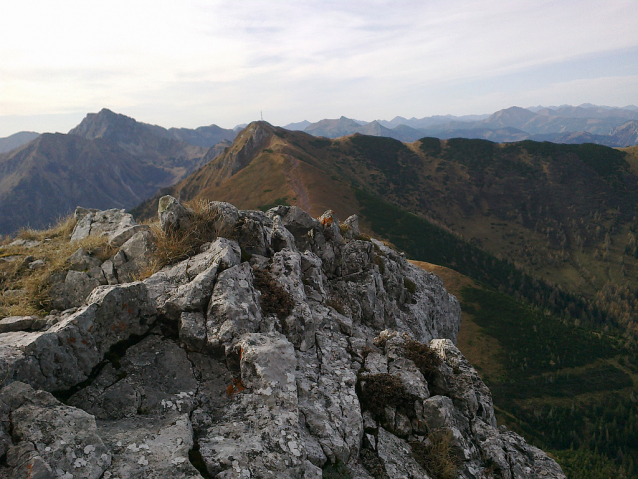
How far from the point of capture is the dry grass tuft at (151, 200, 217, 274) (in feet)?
39.4

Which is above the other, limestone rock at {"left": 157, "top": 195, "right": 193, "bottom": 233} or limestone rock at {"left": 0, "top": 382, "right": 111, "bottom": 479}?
limestone rock at {"left": 157, "top": 195, "right": 193, "bottom": 233}

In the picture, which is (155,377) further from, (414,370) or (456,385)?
(456,385)

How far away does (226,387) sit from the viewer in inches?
324

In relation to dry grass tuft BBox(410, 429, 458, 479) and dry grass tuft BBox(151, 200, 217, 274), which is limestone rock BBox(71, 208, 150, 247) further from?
dry grass tuft BBox(410, 429, 458, 479)

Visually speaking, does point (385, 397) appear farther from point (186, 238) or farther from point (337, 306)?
point (186, 238)

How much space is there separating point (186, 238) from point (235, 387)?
20.7 ft

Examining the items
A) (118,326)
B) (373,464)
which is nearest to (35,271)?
(118,326)

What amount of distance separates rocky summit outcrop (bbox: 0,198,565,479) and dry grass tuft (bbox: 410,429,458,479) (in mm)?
34

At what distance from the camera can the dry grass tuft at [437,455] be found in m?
8.23

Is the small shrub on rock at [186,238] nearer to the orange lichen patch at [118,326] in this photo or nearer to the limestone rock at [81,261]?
the limestone rock at [81,261]

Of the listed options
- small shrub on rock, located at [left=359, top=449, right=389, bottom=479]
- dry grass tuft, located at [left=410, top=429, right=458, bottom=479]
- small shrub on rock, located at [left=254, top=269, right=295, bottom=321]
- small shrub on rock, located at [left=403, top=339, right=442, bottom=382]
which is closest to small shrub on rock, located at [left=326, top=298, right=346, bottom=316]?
small shrub on rock, located at [left=254, top=269, right=295, bottom=321]

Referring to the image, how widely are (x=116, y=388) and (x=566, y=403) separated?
114016 mm

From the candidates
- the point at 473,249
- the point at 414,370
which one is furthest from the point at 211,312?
the point at 473,249

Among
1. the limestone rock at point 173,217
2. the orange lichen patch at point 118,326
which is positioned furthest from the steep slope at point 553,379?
the orange lichen patch at point 118,326
